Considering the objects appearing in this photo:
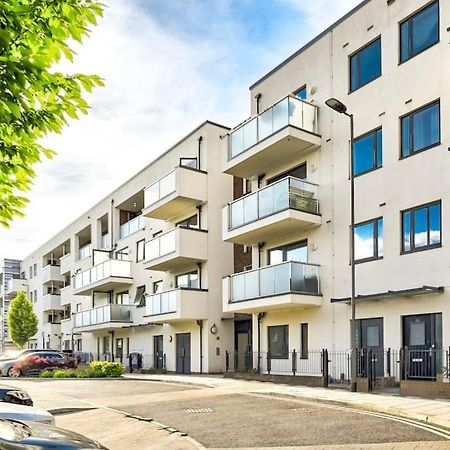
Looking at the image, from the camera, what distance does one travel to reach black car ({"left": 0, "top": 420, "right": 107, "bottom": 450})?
182 inches

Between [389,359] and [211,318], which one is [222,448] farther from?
[211,318]

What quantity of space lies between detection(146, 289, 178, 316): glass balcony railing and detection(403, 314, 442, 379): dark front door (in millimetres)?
13055

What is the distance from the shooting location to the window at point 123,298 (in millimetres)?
38416

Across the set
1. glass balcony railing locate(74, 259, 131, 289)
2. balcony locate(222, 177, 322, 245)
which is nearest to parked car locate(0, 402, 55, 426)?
balcony locate(222, 177, 322, 245)

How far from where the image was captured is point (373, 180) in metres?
19.7

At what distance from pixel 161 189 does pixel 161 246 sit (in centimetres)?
280

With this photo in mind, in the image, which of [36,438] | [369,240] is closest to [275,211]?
[369,240]

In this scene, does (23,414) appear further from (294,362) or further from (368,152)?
(368,152)

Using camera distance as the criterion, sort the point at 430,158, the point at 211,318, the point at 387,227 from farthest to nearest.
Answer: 1. the point at 211,318
2. the point at 387,227
3. the point at 430,158

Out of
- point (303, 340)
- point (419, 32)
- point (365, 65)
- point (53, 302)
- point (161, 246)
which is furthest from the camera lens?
point (53, 302)

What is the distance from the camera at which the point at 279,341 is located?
23938mm

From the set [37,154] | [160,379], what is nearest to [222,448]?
[37,154]

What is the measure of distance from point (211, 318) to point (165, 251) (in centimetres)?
385

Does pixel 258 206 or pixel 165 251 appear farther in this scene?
pixel 165 251
